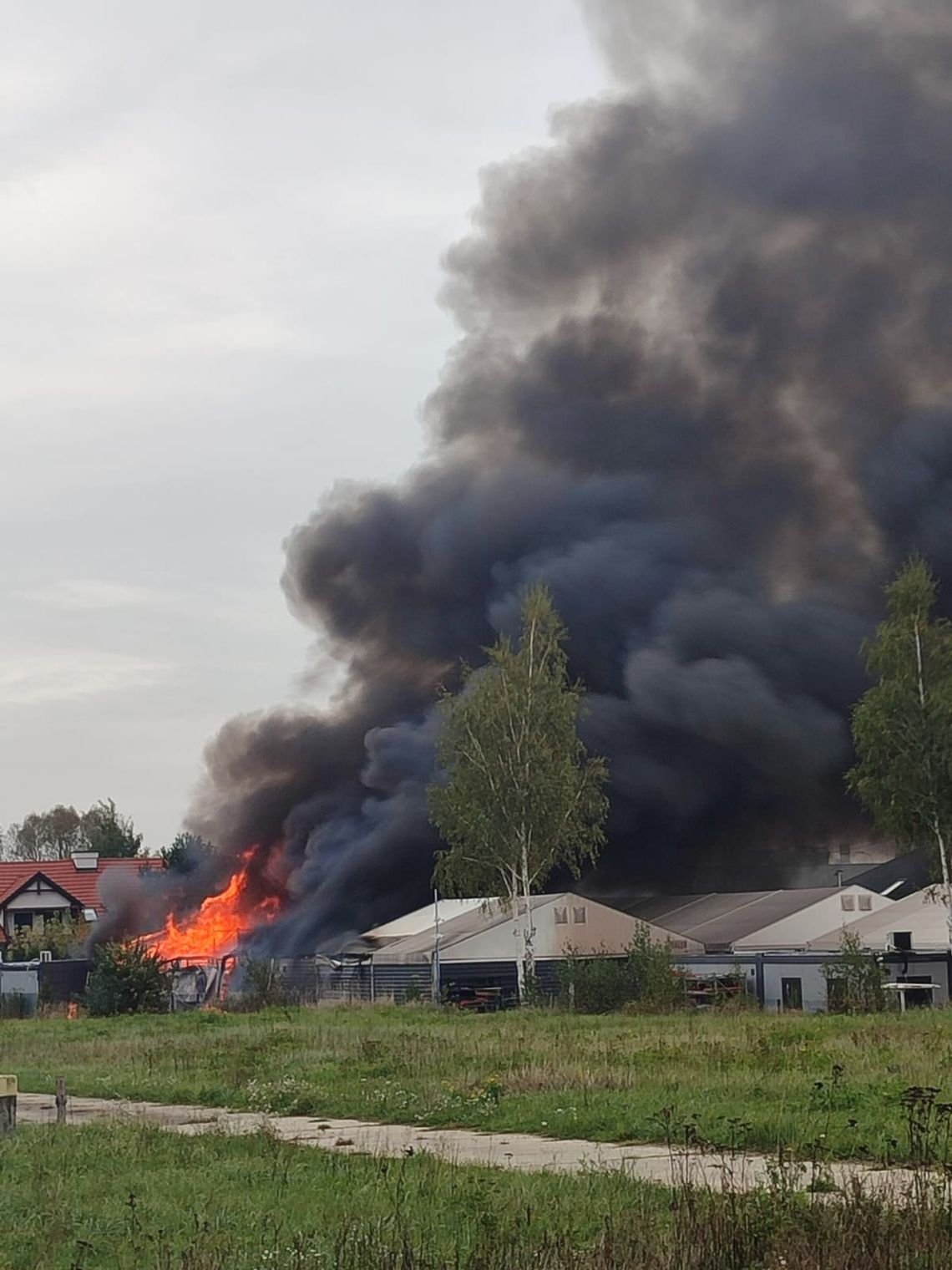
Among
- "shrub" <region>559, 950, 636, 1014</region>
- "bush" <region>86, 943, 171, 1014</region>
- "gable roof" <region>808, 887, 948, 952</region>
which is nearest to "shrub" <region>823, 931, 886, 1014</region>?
"shrub" <region>559, 950, 636, 1014</region>

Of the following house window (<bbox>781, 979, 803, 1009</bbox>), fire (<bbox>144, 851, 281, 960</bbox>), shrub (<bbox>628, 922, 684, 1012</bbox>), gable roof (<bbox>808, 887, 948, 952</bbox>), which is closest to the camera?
shrub (<bbox>628, 922, 684, 1012</bbox>)

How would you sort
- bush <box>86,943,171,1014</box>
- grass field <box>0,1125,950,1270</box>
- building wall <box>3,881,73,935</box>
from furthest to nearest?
building wall <box>3,881,73,935</box> < bush <box>86,943,171,1014</box> < grass field <box>0,1125,950,1270</box>

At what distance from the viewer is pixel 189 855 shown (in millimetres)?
74500

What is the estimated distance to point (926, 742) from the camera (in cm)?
4731

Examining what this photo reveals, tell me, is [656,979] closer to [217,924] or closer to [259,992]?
[259,992]

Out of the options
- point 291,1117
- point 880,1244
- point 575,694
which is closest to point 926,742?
point 575,694

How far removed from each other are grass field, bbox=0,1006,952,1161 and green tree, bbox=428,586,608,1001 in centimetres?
1570

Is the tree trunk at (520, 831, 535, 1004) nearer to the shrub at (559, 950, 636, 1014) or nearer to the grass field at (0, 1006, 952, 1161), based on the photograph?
the shrub at (559, 950, 636, 1014)

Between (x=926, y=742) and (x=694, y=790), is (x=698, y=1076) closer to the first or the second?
(x=926, y=742)

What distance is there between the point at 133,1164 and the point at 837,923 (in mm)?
47545

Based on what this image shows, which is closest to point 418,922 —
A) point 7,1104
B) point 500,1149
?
point 7,1104

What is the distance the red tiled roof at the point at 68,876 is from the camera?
78.7 metres

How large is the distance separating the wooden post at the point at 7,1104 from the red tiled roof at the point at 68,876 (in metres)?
60.7

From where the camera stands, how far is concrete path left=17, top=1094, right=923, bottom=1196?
38.6 feet
